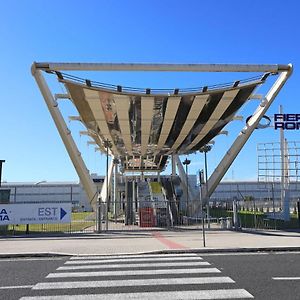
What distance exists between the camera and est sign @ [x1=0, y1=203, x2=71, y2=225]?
22.8 metres

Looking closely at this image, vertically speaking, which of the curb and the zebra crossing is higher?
the curb

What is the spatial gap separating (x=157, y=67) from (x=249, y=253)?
14481mm

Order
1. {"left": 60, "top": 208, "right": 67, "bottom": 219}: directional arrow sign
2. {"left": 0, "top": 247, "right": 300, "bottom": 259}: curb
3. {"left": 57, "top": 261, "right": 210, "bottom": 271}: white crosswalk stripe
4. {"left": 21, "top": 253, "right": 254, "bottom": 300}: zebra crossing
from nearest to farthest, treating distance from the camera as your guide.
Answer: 1. {"left": 21, "top": 253, "right": 254, "bottom": 300}: zebra crossing
2. {"left": 57, "top": 261, "right": 210, "bottom": 271}: white crosswalk stripe
3. {"left": 0, "top": 247, "right": 300, "bottom": 259}: curb
4. {"left": 60, "top": 208, "right": 67, "bottom": 219}: directional arrow sign

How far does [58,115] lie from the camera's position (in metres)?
29.2

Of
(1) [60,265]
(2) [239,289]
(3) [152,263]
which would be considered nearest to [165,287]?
(2) [239,289]

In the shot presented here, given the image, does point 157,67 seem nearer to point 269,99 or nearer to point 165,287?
point 269,99

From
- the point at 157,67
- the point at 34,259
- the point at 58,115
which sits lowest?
the point at 34,259

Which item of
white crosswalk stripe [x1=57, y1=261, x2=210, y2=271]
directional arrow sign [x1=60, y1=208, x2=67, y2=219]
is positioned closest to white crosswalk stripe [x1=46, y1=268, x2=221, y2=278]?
white crosswalk stripe [x1=57, y1=261, x2=210, y2=271]

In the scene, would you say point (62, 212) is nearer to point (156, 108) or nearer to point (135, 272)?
point (156, 108)

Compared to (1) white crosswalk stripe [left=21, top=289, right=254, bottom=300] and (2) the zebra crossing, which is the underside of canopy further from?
(1) white crosswalk stripe [left=21, top=289, right=254, bottom=300]

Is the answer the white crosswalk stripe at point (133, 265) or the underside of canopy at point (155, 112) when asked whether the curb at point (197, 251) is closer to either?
the white crosswalk stripe at point (133, 265)

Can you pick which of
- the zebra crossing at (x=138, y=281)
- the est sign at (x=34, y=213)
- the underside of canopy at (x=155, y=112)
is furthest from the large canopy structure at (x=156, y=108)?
the zebra crossing at (x=138, y=281)

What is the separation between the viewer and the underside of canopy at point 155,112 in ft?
88.0

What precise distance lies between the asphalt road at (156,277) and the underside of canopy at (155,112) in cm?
1529
